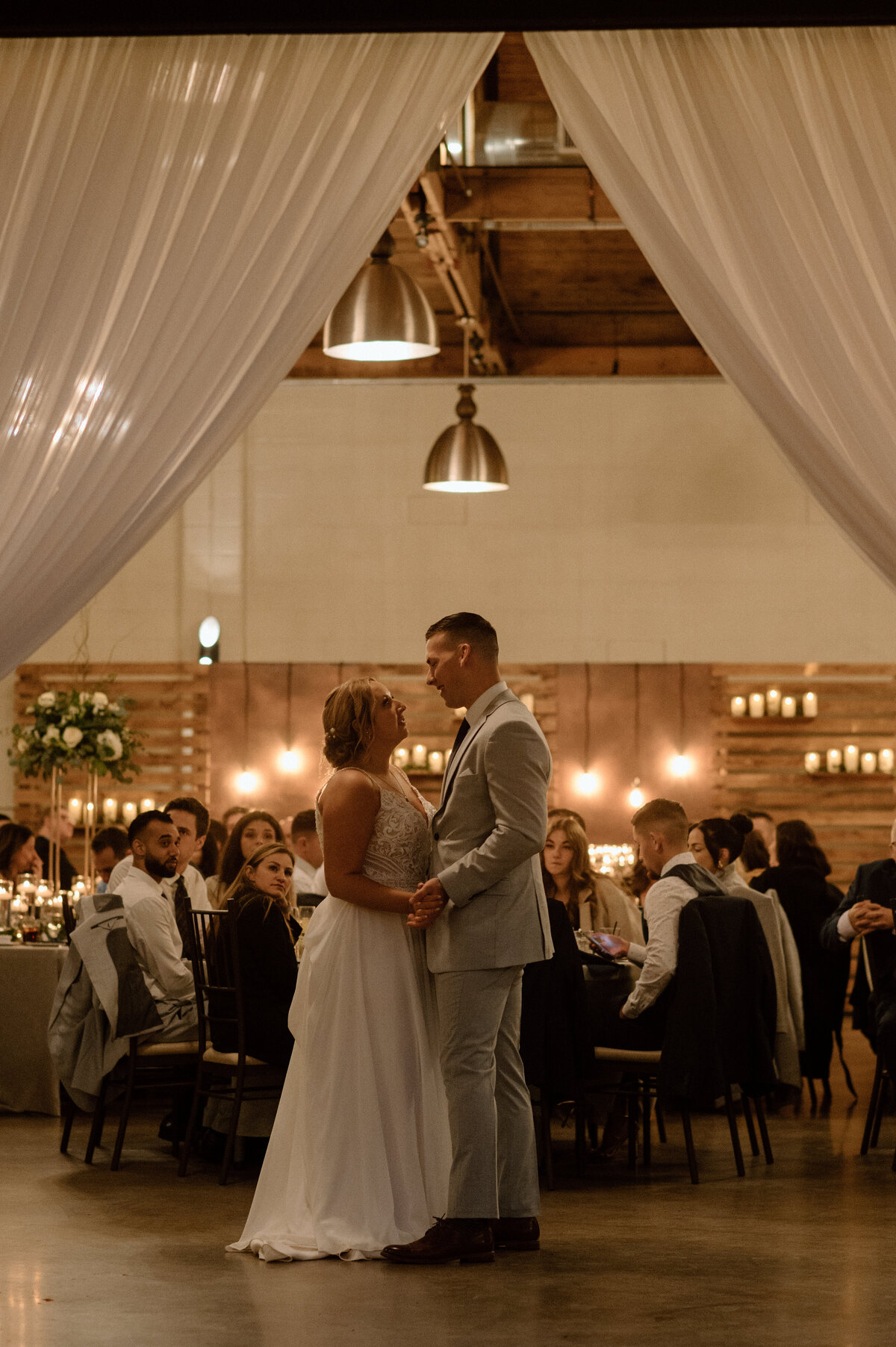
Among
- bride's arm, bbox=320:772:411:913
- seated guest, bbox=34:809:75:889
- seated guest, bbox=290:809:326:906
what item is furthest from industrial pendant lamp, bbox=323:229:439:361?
seated guest, bbox=34:809:75:889

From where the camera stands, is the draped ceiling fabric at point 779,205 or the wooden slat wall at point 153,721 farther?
the wooden slat wall at point 153,721

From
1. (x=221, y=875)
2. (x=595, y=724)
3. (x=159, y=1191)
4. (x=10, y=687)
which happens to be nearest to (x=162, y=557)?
(x=10, y=687)

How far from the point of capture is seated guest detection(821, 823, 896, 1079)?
6.07m

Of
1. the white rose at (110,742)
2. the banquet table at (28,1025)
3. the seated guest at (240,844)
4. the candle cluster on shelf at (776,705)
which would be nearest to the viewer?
the seated guest at (240,844)

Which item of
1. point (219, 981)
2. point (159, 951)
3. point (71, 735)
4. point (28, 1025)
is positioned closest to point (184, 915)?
point (159, 951)

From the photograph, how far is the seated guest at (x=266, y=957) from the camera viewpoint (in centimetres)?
563

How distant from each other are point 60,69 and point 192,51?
0.35 meters

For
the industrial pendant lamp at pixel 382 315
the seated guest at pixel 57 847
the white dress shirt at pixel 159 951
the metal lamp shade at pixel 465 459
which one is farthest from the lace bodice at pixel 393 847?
the metal lamp shade at pixel 465 459

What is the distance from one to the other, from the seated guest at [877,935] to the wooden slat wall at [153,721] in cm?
684

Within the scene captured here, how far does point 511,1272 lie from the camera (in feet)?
13.9

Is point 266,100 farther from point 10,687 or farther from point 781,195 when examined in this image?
point 10,687

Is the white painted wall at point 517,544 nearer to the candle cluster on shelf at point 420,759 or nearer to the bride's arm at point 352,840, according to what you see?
the candle cluster on shelf at point 420,759

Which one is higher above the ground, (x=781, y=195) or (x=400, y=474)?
(x=400, y=474)

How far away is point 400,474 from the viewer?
12703 millimetres
